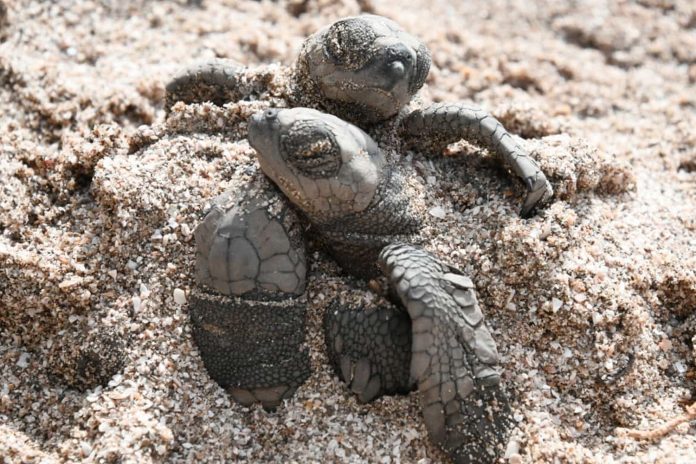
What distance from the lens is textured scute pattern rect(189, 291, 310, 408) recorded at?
7.35 ft

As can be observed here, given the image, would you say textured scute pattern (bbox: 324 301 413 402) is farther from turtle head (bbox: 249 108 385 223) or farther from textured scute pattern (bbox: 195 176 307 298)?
turtle head (bbox: 249 108 385 223)

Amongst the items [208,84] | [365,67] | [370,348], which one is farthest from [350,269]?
[208,84]

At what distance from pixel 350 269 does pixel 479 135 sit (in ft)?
2.15

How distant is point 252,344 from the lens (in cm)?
226

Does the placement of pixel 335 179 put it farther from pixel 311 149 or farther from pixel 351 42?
pixel 351 42

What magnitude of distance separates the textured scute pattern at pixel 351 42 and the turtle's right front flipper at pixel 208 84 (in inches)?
20.3

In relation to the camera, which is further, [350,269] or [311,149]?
[350,269]

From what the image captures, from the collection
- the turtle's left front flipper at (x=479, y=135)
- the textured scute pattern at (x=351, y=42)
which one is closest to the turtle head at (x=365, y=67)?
the textured scute pattern at (x=351, y=42)

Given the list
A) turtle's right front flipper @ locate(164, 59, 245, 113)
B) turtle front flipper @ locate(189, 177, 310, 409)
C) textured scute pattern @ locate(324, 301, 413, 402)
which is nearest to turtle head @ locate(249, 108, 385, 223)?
turtle front flipper @ locate(189, 177, 310, 409)

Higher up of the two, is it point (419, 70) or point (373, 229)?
point (419, 70)

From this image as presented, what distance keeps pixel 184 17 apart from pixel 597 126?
2.18m

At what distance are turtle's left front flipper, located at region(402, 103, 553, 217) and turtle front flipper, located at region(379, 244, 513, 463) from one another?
46cm

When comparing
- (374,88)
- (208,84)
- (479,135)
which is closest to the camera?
(374,88)

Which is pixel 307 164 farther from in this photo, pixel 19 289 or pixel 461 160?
pixel 19 289
